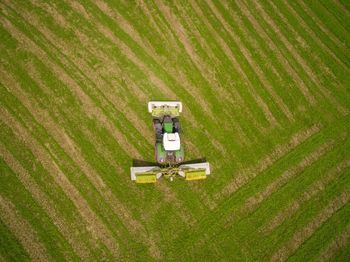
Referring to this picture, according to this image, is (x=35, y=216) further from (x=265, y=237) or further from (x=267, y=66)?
(x=267, y=66)

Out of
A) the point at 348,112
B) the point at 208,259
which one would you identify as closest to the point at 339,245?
the point at 208,259

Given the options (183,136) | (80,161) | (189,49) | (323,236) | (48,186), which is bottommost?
(323,236)

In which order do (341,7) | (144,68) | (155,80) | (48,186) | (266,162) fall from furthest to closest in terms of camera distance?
(341,7), (144,68), (155,80), (266,162), (48,186)

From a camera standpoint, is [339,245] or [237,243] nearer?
[237,243]

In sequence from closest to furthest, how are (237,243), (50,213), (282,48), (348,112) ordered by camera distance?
1. (50,213)
2. (237,243)
3. (348,112)
4. (282,48)

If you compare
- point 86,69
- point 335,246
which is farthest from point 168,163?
point 335,246

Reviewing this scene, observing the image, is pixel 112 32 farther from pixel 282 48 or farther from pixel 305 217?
pixel 305 217
